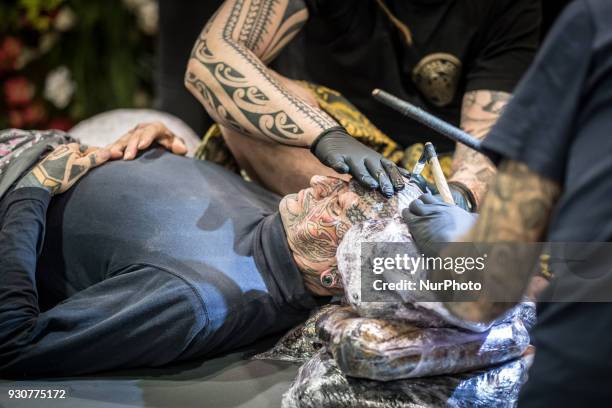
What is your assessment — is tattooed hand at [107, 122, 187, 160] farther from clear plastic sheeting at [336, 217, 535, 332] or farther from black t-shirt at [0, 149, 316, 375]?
clear plastic sheeting at [336, 217, 535, 332]

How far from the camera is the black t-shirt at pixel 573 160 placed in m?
0.99

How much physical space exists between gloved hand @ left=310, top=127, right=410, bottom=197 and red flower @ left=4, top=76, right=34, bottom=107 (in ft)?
8.14

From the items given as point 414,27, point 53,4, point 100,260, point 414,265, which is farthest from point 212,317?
point 53,4

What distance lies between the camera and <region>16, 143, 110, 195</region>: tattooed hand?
1.85 meters

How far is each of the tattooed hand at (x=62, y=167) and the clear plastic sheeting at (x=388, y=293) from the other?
2.42 feet

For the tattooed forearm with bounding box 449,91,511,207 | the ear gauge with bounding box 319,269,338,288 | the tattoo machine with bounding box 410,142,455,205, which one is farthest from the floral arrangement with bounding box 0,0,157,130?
the tattoo machine with bounding box 410,142,455,205

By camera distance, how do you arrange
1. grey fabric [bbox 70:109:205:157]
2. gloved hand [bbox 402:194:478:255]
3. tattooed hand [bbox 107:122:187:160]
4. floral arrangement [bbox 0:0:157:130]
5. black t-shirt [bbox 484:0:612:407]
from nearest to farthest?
black t-shirt [bbox 484:0:612:407]
gloved hand [bbox 402:194:478:255]
tattooed hand [bbox 107:122:187:160]
grey fabric [bbox 70:109:205:157]
floral arrangement [bbox 0:0:157:130]

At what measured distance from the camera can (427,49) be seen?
2.26m

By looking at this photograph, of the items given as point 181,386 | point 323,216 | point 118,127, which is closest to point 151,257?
point 181,386

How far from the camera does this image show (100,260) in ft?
5.97

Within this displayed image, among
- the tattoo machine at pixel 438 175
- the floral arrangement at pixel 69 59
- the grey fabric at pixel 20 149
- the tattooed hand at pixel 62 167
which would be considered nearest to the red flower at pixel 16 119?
the floral arrangement at pixel 69 59

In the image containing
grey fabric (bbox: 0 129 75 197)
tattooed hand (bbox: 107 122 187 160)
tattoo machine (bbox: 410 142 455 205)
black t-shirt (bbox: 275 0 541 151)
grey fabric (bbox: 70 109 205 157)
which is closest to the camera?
tattoo machine (bbox: 410 142 455 205)

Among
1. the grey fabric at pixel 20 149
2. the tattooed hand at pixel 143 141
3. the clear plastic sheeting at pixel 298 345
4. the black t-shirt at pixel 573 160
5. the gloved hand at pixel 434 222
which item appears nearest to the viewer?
the black t-shirt at pixel 573 160

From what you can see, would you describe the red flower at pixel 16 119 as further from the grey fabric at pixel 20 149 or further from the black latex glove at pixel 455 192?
the black latex glove at pixel 455 192
